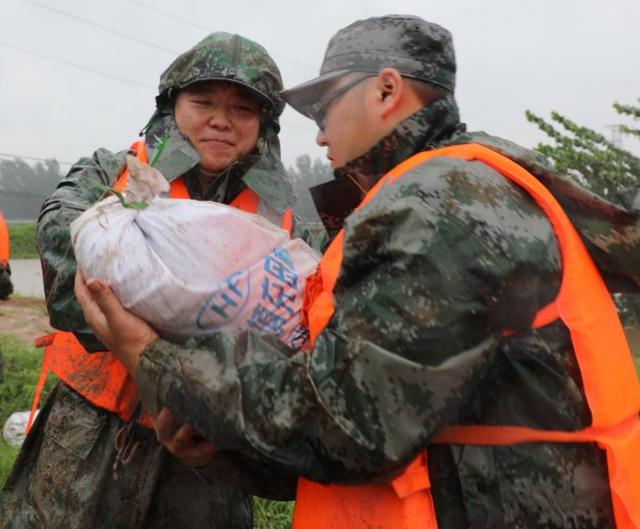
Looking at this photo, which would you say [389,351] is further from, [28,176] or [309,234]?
[28,176]


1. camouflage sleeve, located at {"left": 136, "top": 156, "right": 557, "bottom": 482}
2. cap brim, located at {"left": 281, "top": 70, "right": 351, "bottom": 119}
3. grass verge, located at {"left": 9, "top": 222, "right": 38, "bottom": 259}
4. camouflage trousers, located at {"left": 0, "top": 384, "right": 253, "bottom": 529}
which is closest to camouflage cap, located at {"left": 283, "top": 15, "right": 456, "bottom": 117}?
cap brim, located at {"left": 281, "top": 70, "right": 351, "bottom": 119}

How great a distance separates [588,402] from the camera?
47.3 inches

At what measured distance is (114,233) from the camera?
1411mm

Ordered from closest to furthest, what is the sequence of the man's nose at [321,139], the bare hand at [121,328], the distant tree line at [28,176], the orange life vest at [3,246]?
1. the bare hand at [121,328]
2. the man's nose at [321,139]
3. the orange life vest at [3,246]
4. the distant tree line at [28,176]

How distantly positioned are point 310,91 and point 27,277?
70.3ft

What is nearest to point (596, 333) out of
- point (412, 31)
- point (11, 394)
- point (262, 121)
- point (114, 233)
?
point (412, 31)

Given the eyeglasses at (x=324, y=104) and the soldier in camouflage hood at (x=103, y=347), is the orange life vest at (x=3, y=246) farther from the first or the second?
the eyeglasses at (x=324, y=104)

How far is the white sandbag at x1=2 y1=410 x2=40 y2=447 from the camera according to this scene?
455 cm

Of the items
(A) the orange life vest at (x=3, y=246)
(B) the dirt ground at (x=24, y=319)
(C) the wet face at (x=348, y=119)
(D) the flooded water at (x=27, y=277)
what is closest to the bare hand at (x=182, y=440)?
(C) the wet face at (x=348, y=119)

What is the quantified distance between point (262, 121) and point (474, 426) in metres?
1.62

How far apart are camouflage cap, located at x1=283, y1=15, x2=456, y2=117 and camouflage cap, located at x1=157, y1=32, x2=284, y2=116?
2.58 feet

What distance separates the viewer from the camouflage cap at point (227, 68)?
87.7 inches

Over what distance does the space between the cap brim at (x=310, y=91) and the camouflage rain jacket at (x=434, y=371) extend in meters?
0.40

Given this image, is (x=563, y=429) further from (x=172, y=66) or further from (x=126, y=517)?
(x=172, y=66)
